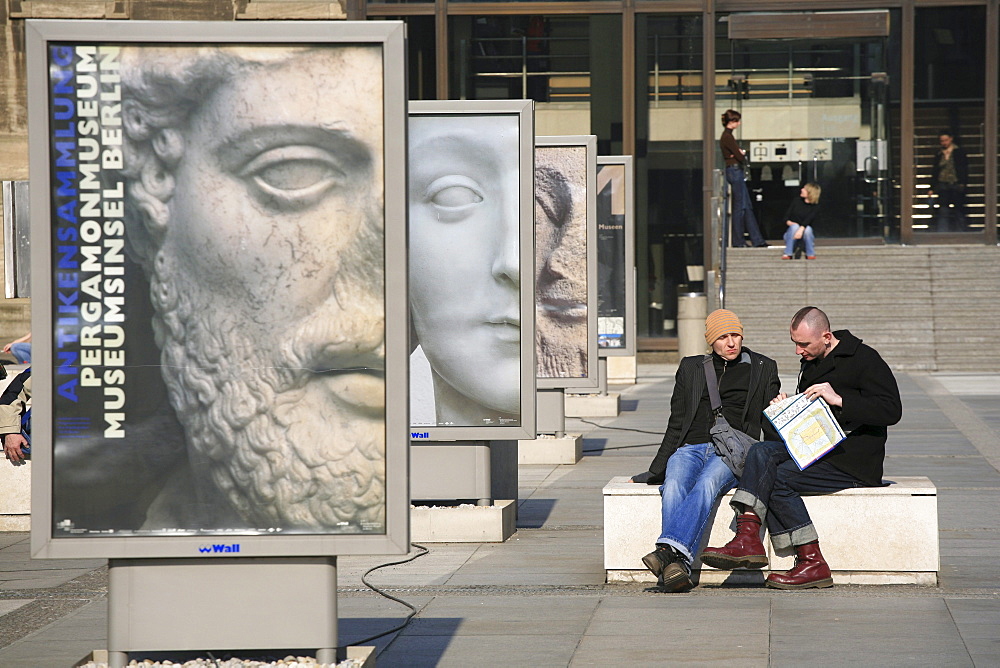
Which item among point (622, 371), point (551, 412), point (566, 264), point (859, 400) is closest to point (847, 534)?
point (859, 400)

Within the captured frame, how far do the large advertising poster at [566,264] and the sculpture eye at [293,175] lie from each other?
8524 mm

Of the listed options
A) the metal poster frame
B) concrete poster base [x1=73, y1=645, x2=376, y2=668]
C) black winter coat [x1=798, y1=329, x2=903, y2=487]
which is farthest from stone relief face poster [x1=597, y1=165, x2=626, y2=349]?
concrete poster base [x1=73, y1=645, x2=376, y2=668]

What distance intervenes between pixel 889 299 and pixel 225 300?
20556mm

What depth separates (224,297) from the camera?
188 inches

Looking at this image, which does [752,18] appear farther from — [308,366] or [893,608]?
[308,366]

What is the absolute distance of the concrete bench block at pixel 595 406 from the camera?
16969mm

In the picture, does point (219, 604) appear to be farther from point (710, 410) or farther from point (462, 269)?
point (462, 269)

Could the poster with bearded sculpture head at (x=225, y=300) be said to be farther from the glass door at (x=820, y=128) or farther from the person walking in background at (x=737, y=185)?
the glass door at (x=820, y=128)

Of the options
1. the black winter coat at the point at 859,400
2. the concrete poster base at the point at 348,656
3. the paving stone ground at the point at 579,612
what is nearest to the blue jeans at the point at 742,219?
the paving stone ground at the point at 579,612

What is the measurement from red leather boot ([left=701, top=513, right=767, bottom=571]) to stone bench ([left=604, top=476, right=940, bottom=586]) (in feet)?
Result: 0.72

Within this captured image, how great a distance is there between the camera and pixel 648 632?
6.28 metres

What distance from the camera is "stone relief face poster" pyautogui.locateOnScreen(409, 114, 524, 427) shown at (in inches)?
352

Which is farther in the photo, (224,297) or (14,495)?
(14,495)

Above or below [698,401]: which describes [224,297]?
above
